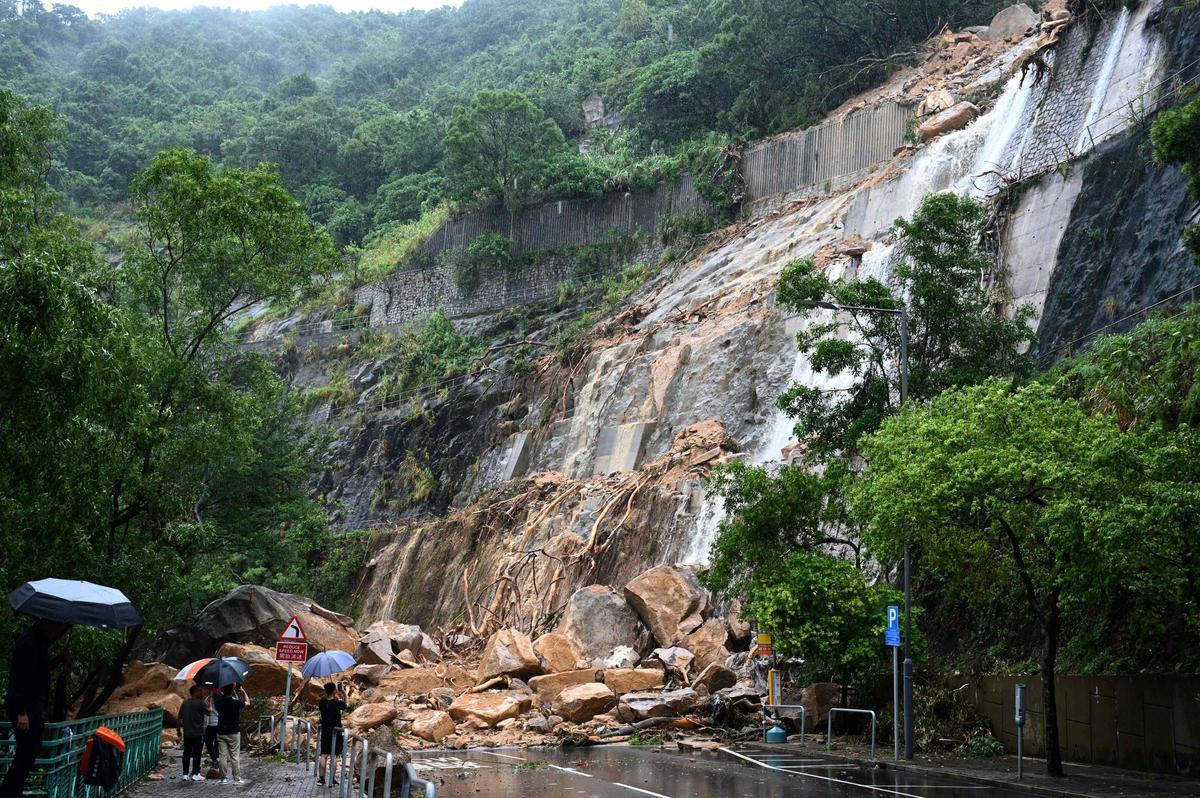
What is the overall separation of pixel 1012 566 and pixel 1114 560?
3534mm

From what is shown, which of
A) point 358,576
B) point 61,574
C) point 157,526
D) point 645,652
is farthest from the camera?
point 358,576

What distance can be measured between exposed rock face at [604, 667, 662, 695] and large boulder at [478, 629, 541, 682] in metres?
2.05

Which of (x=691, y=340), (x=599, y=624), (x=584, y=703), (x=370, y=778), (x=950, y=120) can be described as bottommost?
(x=370, y=778)

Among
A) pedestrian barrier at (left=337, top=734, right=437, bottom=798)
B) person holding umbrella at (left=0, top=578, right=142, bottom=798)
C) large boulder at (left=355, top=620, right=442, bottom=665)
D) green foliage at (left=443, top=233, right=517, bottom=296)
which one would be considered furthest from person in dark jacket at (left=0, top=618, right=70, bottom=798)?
green foliage at (left=443, top=233, right=517, bottom=296)

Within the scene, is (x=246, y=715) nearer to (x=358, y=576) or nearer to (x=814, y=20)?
(x=358, y=576)

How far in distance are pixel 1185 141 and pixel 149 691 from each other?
20.8 meters

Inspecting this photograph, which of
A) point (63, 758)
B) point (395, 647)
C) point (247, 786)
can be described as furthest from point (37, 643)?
point (395, 647)

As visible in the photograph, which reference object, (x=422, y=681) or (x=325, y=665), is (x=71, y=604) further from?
(x=422, y=681)

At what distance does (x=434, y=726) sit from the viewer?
21.2 metres

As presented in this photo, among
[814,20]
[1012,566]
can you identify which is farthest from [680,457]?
[814,20]

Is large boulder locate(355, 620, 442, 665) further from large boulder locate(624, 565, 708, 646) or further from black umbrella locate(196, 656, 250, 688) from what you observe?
black umbrella locate(196, 656, 250, 688)

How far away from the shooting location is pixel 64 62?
104250 mm

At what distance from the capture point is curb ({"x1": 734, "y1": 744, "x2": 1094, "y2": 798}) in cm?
1390

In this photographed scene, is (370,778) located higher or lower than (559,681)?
lower
